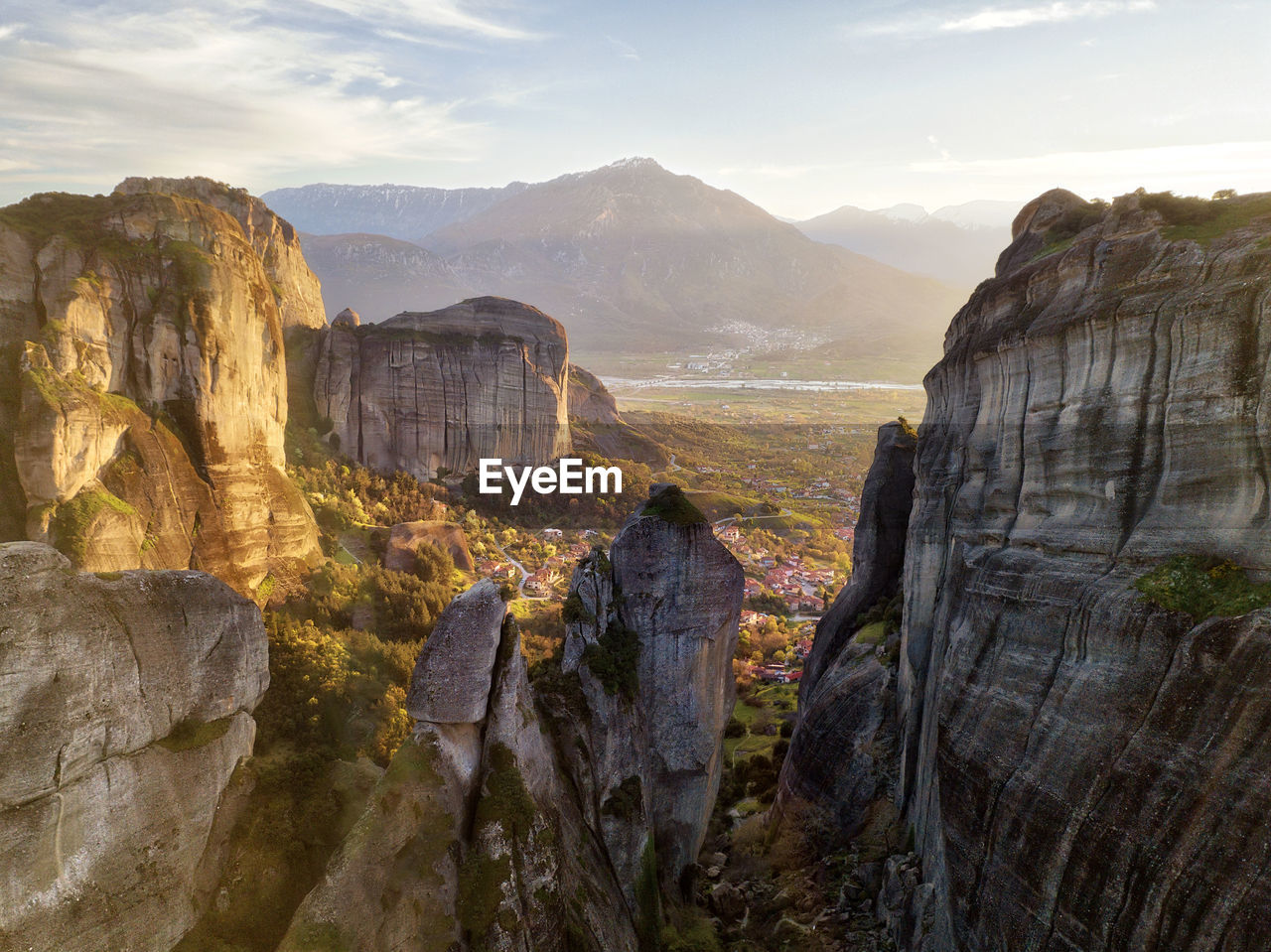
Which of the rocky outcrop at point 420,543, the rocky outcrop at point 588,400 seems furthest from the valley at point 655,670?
the rocky outcrop at point 588,400

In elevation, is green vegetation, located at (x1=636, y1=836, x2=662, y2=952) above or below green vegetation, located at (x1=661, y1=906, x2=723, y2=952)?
above

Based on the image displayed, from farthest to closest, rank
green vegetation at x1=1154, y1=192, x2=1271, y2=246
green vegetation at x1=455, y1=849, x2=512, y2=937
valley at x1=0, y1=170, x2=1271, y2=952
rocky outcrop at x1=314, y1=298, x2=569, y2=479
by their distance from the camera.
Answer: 1. rocky outcrop at x1=314, y1=298, x2=569, y2=479
2. green vegetation at x1=1154, y1=192, x2=1271, y2=246
3. green vegetation at x1=455, y1=849, x2=512, y2=937
4. valley at x1=0, y1=170, x2=1271, y2=952

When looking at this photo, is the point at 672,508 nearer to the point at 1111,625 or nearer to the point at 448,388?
the point at 1111,625

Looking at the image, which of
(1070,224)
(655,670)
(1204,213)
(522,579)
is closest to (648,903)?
(655,670)

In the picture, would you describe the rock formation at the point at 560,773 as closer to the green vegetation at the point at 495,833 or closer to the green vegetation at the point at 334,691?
the green vegetation at the point at 495,833

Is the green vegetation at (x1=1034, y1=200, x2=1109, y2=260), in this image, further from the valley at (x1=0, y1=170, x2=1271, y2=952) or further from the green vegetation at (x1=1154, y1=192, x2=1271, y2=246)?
the green vegetation at (x1=1154, y1=192, x2=1271, y2=246)

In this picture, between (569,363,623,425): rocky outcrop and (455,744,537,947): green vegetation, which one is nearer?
(455,744,537,947): green vegetation

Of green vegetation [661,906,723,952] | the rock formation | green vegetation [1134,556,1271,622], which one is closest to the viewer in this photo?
green vegetation [1134,556,1271,622]

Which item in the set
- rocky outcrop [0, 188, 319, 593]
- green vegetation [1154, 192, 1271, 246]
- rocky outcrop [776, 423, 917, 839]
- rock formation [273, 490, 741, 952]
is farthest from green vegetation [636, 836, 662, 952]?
green vegetation [1154, 192, 1271, 246]
